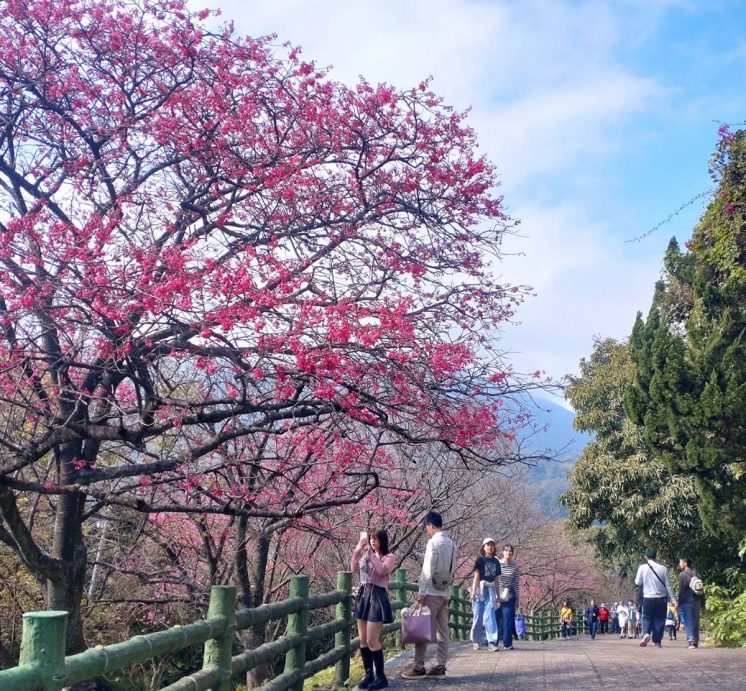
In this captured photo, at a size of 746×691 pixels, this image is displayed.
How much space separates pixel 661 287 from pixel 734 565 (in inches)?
263

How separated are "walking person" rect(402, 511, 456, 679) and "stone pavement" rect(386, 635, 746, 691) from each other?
0.14 meters

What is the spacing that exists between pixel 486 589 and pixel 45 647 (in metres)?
9.67

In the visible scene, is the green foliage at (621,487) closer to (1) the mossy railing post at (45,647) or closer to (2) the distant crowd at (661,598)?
(2) the distant crowd at (661,598)

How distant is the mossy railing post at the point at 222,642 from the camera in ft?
18.0

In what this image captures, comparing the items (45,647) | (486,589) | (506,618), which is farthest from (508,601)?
(45,647)

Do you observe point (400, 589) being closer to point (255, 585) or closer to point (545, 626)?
point (255, 585)

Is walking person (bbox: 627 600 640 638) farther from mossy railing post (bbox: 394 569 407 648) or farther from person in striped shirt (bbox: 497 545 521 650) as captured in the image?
mossy railing post (bbox: 394 569 407 648)

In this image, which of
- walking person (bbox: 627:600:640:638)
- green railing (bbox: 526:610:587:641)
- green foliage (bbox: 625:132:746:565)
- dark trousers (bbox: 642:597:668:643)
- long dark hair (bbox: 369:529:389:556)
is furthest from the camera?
walking person (bbox: 627:600:640:638)

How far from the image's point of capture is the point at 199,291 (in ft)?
24.2

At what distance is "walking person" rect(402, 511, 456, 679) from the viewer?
28.8 ft

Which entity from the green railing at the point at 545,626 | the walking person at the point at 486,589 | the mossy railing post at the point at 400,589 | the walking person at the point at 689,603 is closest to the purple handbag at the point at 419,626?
the mossy railing post at the point at 400,589

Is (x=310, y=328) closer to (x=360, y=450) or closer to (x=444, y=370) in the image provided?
(x=444, y=370)

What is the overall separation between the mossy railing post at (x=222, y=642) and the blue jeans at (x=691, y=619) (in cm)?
1067

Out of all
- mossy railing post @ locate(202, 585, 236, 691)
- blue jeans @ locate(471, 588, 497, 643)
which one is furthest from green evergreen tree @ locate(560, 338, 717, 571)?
mossy railing post @ locate(202, 585, 236, 691)
